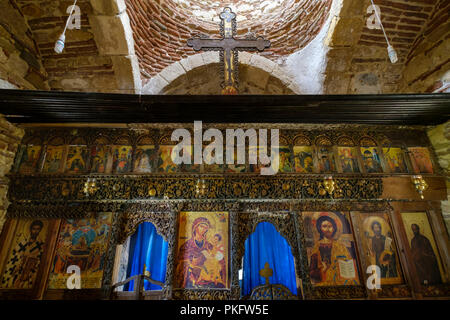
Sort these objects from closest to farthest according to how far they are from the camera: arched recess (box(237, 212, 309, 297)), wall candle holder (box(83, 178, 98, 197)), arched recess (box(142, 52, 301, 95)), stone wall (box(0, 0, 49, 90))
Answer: stone wall (box(0, 0, 49, 90))
arched recess (box(237, 212, 309, 297))
wall candle holder (box(83, 178, 98, 197))
arched recess (box(142, 52, 301, 95))

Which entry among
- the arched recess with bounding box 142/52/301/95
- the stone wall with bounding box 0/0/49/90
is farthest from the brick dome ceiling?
the stone wall with bounding box 0/0/49/90

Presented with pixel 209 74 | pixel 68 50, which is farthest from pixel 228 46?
pixel 68 50

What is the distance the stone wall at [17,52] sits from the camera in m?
3.38

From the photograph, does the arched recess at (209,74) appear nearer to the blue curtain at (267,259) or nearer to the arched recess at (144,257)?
the arched recess at (144,257)

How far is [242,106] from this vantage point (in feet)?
10.8

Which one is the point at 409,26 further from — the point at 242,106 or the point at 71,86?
the point at 71,86

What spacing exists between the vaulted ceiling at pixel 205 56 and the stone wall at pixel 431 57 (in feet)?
0.05

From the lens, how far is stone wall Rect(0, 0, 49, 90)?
3.38 m

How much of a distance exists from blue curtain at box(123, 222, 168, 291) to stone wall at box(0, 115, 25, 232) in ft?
7.30

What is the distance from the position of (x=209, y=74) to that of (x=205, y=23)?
1495 mm

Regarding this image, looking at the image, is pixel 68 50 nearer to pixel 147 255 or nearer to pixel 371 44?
pixel 147 255

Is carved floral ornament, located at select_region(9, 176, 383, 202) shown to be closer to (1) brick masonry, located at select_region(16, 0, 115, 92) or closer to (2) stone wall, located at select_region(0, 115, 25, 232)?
(2) stone wall, located at select_region(0, 115, 25, 232)
